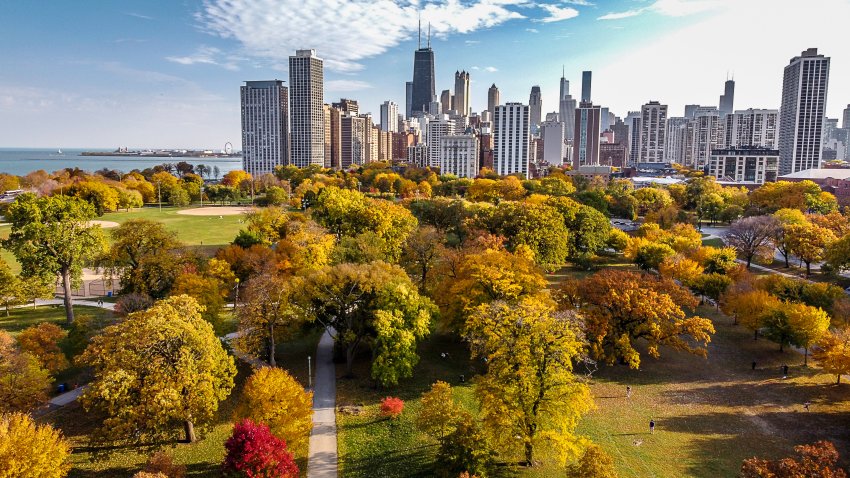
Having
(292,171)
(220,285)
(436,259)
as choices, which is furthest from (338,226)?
(292,171)

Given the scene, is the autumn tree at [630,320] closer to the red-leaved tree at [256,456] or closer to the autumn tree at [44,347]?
the red-leaved tree at [256,456]

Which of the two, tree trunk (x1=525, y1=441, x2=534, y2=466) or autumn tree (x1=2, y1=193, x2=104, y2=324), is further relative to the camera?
autumn tree (x1=2, y1=193, x2=104, y2=324)

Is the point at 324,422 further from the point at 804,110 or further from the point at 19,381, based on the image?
the point at 804,110

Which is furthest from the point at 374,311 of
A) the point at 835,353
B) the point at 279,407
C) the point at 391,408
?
the point at 835,353

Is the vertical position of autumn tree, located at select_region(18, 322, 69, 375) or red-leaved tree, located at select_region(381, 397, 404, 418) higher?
autumn tree, located at select_region(18, 322, 69, 375)

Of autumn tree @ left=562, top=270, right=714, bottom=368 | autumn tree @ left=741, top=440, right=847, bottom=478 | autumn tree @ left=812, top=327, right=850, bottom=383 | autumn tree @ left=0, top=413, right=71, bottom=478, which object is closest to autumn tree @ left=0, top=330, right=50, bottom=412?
autumn tree @ left=0, top=413, right=71, bottom=478

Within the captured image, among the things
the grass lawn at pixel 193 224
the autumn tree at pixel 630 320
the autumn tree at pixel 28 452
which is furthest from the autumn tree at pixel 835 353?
the grass lawn at pixel 193 224

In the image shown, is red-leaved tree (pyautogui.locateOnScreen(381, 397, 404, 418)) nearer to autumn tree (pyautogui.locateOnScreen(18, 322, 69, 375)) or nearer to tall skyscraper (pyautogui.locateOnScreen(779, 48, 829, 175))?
autumn tree (pyautogui.locateOnScreen(18, 322, 69, 375))
